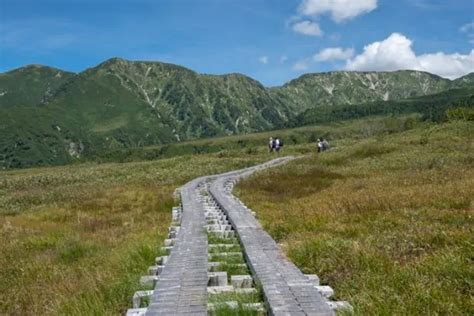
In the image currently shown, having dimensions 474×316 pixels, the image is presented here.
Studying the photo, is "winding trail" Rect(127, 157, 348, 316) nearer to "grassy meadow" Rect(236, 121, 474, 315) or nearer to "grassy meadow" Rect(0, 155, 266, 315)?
"grassy meadow" Rect(236, 121, 474, 315)

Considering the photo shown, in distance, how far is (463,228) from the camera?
1134cm

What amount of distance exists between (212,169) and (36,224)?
28.0 meters

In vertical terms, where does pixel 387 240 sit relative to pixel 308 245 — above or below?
below

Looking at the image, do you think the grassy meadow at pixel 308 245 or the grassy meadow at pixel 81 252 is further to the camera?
the grassy meadow at pixel 81 252

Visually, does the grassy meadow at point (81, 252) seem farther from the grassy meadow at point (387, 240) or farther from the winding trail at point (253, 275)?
the grassy meadow at point (387, 240)

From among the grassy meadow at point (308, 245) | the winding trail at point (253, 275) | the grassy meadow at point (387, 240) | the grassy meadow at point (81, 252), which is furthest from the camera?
the grassy meadow at point (81, 252)

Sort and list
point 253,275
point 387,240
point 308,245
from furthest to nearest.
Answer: point 387,240 < point 308,245 < point 253,275

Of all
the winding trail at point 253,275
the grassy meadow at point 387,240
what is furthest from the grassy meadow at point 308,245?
the winding trail at point 253,275

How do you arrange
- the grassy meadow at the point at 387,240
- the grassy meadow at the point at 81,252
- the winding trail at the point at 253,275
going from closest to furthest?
the winding trail at the point at 253,275 → the grassy meadow at the point at 387,240 → the grassy meadow at the point at 81,252

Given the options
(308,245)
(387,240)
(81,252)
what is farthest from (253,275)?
(81,252)

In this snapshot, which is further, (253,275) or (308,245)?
(308,245)

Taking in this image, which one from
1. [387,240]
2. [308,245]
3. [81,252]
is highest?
[308,245]

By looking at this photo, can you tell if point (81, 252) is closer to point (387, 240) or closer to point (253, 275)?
point (253, 275)

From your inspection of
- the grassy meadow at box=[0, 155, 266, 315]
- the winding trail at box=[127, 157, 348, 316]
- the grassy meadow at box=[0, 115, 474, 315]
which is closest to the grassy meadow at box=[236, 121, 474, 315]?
the grassy meadow at box=[0, 115, 474, 315]
